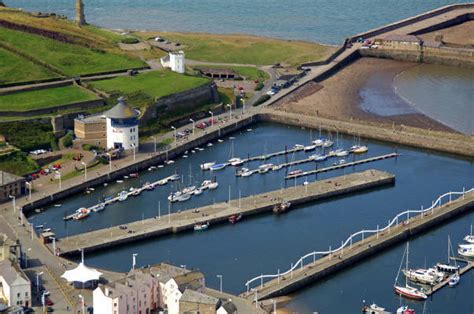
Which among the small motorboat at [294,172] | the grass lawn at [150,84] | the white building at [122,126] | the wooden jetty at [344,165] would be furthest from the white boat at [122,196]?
the grass lawn at [150,84]

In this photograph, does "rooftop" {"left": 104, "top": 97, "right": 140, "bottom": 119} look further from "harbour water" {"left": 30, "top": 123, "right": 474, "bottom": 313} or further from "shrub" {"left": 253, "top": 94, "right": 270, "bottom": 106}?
"shrub" {"left": 253, "top": 94, "right": 270, "bottom": 106}

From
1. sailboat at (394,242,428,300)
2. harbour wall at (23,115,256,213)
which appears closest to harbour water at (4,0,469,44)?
harbour wall at (23,115,256,213)

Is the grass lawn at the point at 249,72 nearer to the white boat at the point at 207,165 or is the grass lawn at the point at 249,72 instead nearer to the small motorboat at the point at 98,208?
the white boat at the point at 207,165

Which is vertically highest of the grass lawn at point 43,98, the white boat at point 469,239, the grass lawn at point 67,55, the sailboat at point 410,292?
the grass lawn at point 67,55

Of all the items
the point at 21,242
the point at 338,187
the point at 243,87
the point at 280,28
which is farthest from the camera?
the point at 280,28

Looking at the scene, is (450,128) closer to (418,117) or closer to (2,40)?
(418,117)

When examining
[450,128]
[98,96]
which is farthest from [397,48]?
[98,96]

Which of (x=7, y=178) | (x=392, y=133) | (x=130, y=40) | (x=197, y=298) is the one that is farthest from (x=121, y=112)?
(x=130, y=40)
